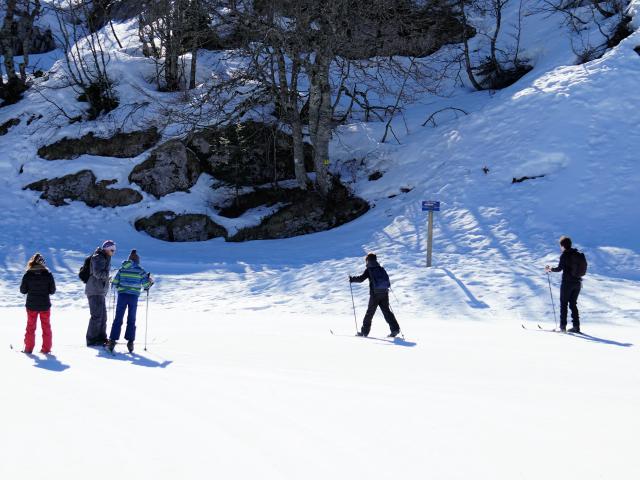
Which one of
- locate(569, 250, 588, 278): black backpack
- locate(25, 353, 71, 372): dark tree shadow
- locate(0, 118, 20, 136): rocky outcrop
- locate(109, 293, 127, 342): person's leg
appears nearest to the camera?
locate(25, 353, 71, 372): dark tree shadow

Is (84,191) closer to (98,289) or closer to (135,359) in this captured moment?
(98,289)

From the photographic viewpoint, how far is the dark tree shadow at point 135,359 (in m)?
7.97

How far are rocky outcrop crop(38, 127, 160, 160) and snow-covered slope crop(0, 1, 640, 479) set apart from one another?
613 mm

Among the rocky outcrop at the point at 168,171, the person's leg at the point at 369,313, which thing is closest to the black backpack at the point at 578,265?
the person's leg at the point at 369,313

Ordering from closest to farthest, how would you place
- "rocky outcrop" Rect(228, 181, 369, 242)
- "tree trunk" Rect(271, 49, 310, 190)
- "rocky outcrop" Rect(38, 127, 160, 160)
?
"rocky outcrop" Rect(228, 181, 369, 242), "tree trunk" Rect(271, 49, 310, 190), "rocky outcrop" Rect(38, 127, 160, 160)

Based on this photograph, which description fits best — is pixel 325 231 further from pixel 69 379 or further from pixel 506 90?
pixel 69 379

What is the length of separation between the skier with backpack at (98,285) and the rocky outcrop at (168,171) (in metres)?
12.1

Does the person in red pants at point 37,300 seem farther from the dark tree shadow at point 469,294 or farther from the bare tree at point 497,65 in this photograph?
the bare tree at point 497,65

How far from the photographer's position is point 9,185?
21625 mm

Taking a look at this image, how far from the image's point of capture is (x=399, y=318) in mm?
12188

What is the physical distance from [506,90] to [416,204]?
7.38 metres

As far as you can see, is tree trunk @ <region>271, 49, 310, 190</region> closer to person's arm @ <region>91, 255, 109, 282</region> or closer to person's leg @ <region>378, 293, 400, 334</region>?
person's leg @ <region>378, 293, 400, 334</region>

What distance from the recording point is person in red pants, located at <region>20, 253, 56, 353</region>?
8.71 meters

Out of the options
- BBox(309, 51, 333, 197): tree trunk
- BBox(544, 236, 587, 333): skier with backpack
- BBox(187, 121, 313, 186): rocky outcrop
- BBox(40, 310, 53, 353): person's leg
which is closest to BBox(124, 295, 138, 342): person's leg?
BBox(40, 310, 53, 353): person's leg
